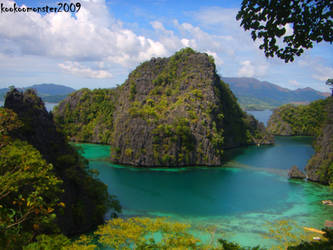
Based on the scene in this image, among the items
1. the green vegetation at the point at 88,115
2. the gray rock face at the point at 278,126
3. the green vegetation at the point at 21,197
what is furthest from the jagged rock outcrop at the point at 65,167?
the gray rock face at the point at 278,126

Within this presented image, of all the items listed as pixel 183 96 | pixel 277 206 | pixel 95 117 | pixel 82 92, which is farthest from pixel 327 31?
pixel 82 92

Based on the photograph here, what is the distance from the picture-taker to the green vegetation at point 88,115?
65312mm

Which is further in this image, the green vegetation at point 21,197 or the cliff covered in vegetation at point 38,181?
the cliff covered in vegetation at point 38,181

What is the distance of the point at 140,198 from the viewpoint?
Answer: 29.4 metres

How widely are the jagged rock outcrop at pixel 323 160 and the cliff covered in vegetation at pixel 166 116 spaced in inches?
506

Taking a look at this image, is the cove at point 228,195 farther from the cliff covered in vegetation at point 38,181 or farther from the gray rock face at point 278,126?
the gray rock face at point 278,126

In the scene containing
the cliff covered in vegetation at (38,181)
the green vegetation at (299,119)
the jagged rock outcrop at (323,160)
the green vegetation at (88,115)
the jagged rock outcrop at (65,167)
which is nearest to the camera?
the cliff covered in vegetation at (38,181)

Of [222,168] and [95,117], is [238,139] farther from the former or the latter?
[95,117]

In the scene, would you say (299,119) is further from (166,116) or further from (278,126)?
(166,116)

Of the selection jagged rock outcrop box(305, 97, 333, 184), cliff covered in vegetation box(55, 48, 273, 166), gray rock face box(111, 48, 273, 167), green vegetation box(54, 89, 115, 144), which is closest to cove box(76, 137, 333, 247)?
jagged rock outcrop box(305, 97, 333, 184)

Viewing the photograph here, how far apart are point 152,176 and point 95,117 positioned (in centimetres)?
3597

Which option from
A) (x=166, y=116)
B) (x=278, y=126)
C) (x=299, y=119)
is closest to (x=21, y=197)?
(x=166, y=116)

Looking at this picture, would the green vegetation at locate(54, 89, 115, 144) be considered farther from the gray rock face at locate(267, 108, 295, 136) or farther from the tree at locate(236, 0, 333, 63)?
the tree at locate(236, 0, 333, 63)

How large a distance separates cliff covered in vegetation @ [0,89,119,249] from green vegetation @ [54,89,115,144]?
3855cm
